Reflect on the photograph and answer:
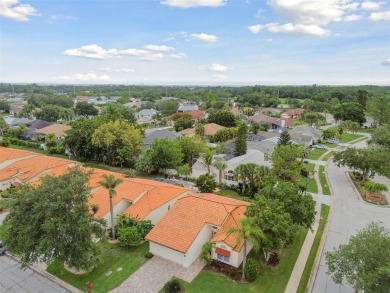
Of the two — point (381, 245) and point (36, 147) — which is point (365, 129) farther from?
point (36, 147)

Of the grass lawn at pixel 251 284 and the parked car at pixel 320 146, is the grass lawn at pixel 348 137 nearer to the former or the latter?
the parked car at pixel 320 146

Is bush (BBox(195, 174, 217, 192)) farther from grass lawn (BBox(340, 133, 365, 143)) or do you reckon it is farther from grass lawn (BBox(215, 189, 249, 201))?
grass lawn (BBox(340, 133, 365, 143))

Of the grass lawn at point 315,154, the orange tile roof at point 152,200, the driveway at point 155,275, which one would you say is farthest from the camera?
the grass lawn at point 315,154

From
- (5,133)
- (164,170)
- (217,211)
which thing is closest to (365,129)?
(164,170)

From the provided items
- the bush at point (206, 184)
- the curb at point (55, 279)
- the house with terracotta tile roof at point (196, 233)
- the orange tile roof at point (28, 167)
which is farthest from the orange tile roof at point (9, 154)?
the house with terracotta tile roof at point (196, 233)

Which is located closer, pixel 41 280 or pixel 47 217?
pixel 47 217

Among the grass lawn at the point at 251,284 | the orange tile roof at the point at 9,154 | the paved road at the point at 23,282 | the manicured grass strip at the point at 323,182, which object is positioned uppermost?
the orange tile roof at the point at 9,154
